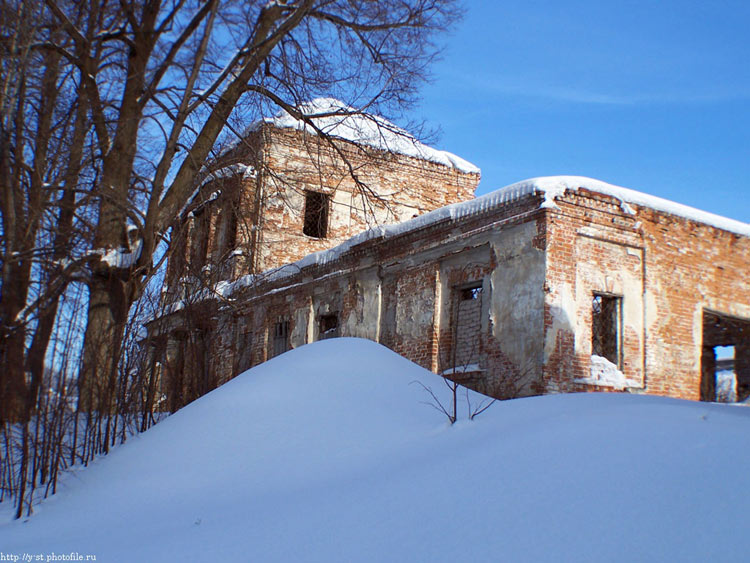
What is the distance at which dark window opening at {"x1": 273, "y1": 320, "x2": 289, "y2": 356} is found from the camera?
1761 centimetres

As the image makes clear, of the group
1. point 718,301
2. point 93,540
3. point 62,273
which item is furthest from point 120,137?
point 718,301

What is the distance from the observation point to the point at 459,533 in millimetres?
3336

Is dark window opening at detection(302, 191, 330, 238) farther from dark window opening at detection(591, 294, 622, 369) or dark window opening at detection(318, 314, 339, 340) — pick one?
dark window opening at detection(591, 294, 622, 369)

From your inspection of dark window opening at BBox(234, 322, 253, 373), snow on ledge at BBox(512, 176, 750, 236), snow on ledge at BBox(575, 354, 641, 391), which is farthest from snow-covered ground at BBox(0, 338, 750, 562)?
dark window opening at BBox(234, 322, 253, 373)

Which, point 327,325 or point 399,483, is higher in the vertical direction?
point 327,325

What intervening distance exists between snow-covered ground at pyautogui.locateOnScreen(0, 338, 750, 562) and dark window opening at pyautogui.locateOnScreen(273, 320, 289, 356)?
35.4 ft

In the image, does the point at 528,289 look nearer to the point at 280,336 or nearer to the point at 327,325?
the point at 327,325

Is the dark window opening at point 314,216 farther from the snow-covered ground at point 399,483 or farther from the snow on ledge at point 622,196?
the snow-covered ground at point 399,483

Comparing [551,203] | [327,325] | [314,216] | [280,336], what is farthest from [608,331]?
[314,216]

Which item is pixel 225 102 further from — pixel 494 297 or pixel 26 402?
pixel 26 402

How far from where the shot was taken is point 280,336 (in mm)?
17844

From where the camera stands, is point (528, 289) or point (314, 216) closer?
point (528, 289)

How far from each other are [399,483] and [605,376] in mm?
7219

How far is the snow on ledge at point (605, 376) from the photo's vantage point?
10484mm
